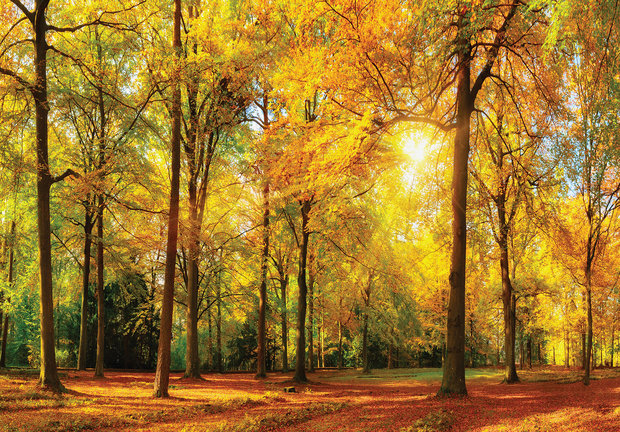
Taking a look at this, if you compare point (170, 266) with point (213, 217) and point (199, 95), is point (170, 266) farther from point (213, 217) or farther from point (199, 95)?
point (213, 217)

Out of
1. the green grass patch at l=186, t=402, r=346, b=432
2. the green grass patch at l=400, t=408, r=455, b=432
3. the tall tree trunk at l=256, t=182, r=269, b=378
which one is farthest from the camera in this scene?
the tall tree trunk at l=256, t=182, r=269, b=378

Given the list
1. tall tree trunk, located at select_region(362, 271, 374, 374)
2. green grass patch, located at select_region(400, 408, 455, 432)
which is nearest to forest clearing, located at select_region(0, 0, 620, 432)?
green grass patch, located at select_region(400, 408, 455, 432)

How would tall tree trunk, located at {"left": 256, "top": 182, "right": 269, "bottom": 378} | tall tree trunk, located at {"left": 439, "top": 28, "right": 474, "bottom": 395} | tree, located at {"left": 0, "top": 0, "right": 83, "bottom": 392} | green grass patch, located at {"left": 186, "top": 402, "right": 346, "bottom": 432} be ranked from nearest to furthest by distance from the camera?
green grass patch, located at {"left": 186, "top": 402, "right": 346, "bottom": 432} < tall tree trunk, located at {"left": 439, "top": 28, "right": 474, "bottom": 395} < tree, located at {"left": 0, "top": 0, "right": 83, "bottom": 392} < tall tree trunk, located at {"left": 256, "top": 182, "right": 269, "bottom": 378}

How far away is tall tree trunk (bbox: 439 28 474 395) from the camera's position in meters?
9.53

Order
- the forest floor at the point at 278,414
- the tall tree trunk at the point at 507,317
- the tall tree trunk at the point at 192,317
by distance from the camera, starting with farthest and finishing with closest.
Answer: the tall tree trunk at the point at 192,317 < the tall tree trunk at the point at 507,317 < the forest floor at the point at 278,414

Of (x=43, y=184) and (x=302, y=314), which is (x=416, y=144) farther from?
(x=43, y=184)

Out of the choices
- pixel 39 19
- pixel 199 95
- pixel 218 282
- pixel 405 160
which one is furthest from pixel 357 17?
pixel 218 282

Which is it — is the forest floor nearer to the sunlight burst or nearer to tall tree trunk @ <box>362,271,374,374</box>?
the sunlight burst

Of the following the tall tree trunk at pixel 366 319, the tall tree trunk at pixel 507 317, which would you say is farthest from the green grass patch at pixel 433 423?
the tall tree trunk at pixel 366 319

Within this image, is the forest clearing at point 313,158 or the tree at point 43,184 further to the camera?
the tree at point 43,184

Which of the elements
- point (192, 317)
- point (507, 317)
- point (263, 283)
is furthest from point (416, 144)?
point (192, 317)

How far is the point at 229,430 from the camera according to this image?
21.1ft

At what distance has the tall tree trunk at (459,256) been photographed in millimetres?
9531

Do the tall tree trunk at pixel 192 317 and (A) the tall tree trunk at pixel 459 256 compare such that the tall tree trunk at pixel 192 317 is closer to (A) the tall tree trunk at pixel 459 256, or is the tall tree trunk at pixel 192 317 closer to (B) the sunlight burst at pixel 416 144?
(B) the sunlight burst at pixel 416 144
